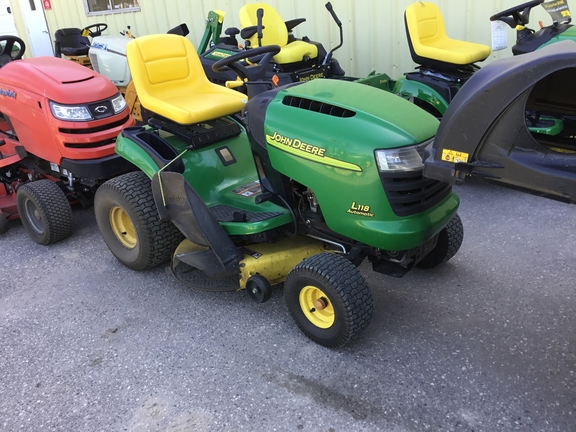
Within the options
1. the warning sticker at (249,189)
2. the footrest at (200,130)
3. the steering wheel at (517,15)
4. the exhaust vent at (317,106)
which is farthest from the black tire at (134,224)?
the steering wheel at (517,15)

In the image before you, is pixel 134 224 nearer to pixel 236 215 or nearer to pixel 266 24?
pixel 236 215

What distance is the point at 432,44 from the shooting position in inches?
169


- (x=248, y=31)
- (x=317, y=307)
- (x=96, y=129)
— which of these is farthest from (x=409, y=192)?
(x=248, y=31)

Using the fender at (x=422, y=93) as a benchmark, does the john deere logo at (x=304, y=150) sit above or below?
above

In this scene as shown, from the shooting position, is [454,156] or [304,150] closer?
[454,156]

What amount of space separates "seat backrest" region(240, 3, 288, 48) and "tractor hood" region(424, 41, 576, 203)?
142 inches

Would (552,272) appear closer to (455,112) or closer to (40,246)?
(455,112)

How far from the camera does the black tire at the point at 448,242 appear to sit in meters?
2.70

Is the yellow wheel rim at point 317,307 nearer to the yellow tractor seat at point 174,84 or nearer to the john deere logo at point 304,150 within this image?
the john deere logo at point 304,150

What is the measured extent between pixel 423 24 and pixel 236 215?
8.76ft

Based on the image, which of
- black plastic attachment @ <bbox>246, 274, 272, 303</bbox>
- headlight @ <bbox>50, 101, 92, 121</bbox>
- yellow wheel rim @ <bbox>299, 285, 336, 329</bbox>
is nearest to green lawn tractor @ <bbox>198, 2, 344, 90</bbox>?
headlight @ <bbox>50, 101, 92, 121</bbox>

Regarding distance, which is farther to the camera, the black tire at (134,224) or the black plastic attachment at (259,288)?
the black tire at (134,224)

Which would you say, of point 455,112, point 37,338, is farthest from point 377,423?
point 37,338

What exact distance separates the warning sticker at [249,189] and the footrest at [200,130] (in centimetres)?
33
